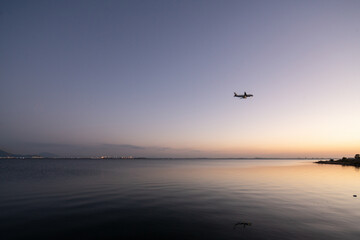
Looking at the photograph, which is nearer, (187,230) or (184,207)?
(187,230)

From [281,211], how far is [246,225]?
6920mm

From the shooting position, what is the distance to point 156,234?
51.0 feet

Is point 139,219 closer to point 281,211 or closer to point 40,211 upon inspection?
point 40,211

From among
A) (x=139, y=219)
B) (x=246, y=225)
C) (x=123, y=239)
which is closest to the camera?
(x=123, y=239)

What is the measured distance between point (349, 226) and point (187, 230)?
13.4 m

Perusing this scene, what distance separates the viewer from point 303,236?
50.8 ft

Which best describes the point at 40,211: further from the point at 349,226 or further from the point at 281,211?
the point at 349,226

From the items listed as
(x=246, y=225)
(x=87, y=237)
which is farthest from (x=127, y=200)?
(x=246, y=225)

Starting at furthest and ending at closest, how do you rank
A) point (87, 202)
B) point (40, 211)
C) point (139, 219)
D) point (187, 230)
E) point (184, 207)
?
point (87, 202) → point (184, 207) → point (40, 211) → point (139, 219) → point (187, 230)

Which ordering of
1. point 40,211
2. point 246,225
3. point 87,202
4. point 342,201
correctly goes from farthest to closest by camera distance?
point 342,201 < point 87,202 < point 40,211 < point 246,225

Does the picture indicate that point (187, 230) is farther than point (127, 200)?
No

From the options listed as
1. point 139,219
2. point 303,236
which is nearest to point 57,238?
point 139,219

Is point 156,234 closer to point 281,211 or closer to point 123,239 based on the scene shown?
point 123,239

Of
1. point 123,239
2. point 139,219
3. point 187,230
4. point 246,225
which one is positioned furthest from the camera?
point 139,219
